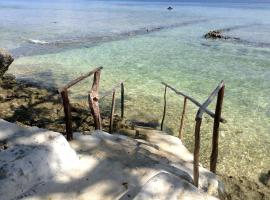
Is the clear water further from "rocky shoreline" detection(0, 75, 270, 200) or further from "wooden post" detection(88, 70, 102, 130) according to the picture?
"wooden post" detection(88, 70, 102, 130)

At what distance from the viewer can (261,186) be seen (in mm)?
8273

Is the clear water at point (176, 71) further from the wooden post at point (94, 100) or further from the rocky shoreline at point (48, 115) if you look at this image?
the wooden post at point (94, 100)

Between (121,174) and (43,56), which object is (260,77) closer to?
(43,56)

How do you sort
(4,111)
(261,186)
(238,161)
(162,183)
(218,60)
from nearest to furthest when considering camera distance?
1. (162,183)
2. (261,186)
3. (238,161)
4. (4,111)
5. (218,60)

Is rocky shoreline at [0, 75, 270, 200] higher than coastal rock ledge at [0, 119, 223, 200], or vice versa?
coastal rock ledge at [0, 119, 223, 200]

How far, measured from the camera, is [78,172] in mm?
4988

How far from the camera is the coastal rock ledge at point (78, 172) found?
4.54 meters

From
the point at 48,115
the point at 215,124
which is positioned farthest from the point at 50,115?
the point at 215,124

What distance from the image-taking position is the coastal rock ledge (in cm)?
454

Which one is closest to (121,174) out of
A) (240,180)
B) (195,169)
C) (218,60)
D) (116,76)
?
(195,169)

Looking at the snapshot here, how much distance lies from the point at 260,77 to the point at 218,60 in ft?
15.1

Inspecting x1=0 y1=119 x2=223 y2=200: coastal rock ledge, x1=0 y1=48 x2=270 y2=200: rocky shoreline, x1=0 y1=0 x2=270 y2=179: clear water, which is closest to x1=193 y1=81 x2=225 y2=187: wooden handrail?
x1=0 y1=119 x2=223 y2=200: coastal rock ledge

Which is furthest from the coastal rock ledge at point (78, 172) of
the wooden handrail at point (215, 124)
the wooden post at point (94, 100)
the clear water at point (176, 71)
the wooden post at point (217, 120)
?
the clear water at point (176, 71)

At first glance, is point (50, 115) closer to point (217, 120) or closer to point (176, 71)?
point (217, 120)
